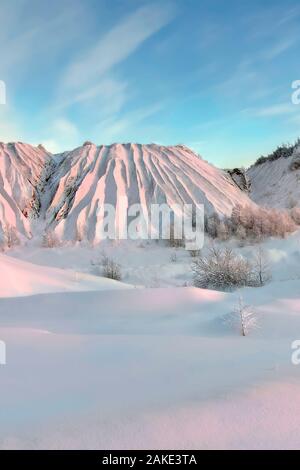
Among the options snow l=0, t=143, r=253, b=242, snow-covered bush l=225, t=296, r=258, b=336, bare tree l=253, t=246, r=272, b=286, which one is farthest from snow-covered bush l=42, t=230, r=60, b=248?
snow-covered bush l=225, t=296, r=258, b=336

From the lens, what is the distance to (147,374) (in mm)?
2668

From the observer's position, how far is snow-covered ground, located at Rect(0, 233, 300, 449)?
73.0 inches

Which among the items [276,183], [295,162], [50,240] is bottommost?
[50,240]

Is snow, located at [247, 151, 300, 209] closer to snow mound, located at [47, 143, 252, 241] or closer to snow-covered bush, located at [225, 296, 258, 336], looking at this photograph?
snow mound, located at [47, 143, 252, 241]

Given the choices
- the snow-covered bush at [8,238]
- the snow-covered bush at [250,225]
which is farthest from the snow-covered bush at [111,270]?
the snow-covered bush at [250,225]

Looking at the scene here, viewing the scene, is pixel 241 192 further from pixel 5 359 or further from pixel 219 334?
pixel 5 359

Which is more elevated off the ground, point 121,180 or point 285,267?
point 121,180

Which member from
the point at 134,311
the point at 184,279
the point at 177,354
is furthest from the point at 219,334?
the point at 184,279

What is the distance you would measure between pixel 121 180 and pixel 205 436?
15654 millimetres

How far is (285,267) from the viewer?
35.8 feet

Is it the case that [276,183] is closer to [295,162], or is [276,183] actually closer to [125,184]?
[295,162]

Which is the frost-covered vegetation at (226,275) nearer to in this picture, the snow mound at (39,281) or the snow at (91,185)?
the snow mound at (39,281)

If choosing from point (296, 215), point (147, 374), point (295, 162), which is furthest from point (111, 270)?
point (295, 162)

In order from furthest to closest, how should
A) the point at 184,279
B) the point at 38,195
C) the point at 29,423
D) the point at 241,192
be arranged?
the point at 241,192 < the point at 38,195 < the point at 184,279 < the point at 29,423
